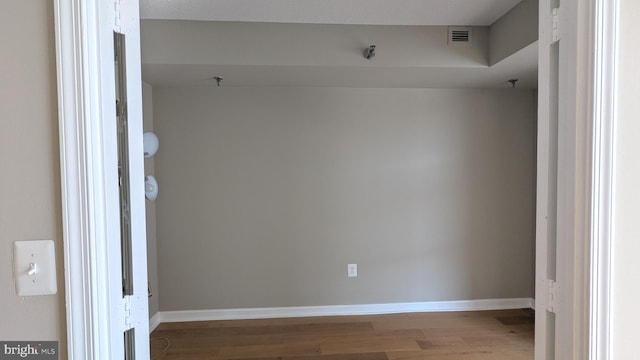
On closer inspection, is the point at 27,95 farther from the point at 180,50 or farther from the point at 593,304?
the point at 180,50

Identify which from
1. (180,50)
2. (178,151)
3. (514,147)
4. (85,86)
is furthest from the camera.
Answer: (514,147)

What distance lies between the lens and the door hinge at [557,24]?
87 centimetres

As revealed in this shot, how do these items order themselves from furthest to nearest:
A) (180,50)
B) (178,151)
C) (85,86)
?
(178,151), (180,50), (85,86)

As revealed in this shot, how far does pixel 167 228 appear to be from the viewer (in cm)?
307

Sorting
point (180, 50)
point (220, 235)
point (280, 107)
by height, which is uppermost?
point (180, 50)

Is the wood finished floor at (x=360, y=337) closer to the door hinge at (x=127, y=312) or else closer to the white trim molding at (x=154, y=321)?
the white trim molding at (x=154, y=321)

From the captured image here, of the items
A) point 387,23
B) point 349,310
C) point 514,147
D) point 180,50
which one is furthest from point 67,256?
point 514,147

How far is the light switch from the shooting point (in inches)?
28.3

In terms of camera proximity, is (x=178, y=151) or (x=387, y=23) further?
(x=178, y=151)

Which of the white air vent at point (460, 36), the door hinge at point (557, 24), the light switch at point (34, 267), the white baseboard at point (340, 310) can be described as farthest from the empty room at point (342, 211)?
the light switch at point (34, 267)

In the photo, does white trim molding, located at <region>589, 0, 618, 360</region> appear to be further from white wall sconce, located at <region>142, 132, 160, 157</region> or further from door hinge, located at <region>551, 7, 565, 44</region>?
white wall sconce, located at <region>142, 132, 160, 157</region>

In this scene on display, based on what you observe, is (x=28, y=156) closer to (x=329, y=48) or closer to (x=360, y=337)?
(x=329, y=48)

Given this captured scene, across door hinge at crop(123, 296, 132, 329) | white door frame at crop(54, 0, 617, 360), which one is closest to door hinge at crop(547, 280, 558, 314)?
white door frame at crop(54, 0, 617, 360)

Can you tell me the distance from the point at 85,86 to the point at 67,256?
1.25ft
